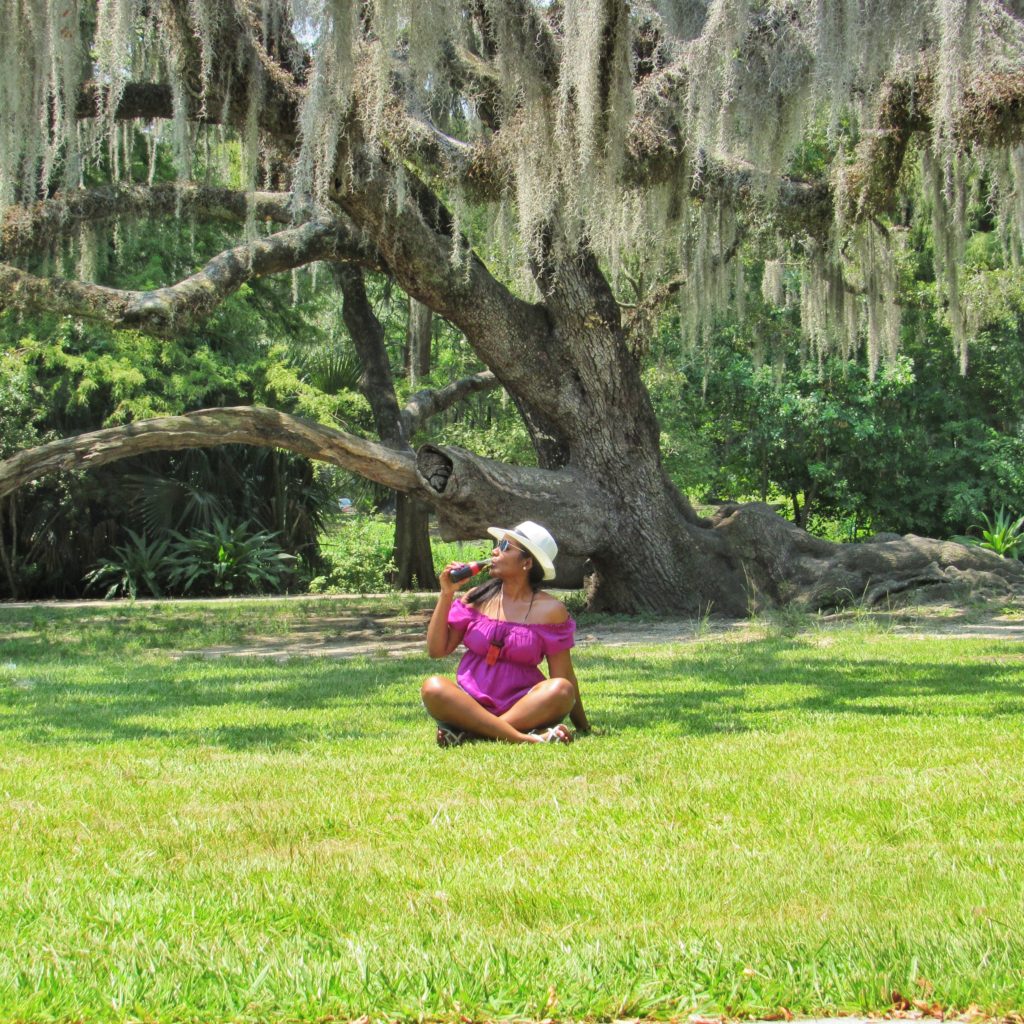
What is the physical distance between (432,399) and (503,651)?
1069 cm

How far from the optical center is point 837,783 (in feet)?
15.8

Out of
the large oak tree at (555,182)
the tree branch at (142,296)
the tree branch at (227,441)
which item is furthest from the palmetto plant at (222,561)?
the tree branch at (142,296)

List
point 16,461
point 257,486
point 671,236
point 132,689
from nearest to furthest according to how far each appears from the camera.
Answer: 1. point 132,689
2. point 16,461
3. point 671,236
4. point 257,486

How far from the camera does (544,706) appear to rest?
5.89 meters

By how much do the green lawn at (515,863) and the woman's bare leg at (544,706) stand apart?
224mm

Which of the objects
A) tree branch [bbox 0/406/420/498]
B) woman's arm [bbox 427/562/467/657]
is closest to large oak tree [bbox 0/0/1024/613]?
tree branch [bbox 0/406/420/498]

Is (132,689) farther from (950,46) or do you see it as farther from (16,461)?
(950,46)

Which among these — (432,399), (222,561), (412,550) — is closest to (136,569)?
(222,561)

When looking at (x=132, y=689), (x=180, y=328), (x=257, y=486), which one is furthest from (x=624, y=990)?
(x=257, y=486)

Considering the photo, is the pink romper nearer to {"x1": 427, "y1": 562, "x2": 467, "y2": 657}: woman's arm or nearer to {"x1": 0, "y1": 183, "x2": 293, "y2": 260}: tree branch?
{"x1": 427, "y1": 562, "x2": 467, "y2": 657}: woman's arm

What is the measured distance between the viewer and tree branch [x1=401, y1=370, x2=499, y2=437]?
1589 cm

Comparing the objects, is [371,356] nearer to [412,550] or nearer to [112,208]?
[412,550]

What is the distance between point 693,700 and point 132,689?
3.88m

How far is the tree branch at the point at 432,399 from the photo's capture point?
15.9 metres
